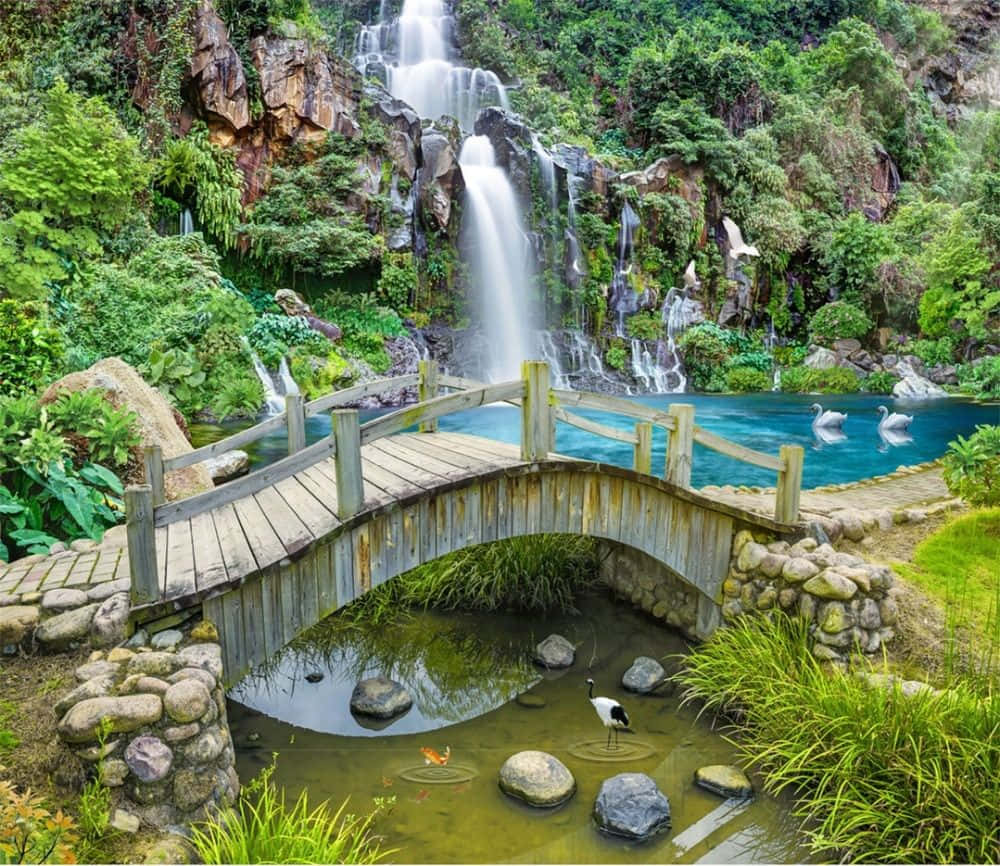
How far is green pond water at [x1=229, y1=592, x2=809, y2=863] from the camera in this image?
342 cm

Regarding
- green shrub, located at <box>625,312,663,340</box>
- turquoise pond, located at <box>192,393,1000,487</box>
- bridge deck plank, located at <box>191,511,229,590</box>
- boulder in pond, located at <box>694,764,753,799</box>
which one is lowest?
turquoise pond, located at <box>192,393,1000,487</box>

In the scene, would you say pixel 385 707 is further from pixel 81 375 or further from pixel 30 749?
pixel 81 375

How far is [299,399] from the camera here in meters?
5.70

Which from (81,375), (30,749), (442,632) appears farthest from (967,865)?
(81,375)

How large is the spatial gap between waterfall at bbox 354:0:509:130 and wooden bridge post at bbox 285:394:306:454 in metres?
21.2

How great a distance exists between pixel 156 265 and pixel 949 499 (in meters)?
14.4

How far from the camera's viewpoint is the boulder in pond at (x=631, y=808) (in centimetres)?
344

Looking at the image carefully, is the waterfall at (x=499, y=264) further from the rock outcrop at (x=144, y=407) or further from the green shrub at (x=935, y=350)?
the rock outcrop at (x=144, y=407)

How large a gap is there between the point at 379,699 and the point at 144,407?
398cm

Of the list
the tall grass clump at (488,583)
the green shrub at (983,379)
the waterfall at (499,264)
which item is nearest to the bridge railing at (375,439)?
the tall grass clump at (488,583)

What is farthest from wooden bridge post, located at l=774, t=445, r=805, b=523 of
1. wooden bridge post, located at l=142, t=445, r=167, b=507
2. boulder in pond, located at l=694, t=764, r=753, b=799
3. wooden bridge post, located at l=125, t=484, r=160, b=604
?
wooden bridge post, located at l=142, t=445, r=167, b=507

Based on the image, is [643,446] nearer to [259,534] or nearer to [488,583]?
[488,583]

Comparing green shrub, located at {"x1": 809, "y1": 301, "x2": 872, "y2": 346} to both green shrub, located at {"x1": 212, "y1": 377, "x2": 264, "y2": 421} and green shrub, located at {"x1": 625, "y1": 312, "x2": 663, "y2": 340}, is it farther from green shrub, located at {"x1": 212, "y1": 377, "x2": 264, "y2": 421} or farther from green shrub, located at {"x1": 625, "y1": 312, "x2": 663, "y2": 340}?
green shrub, located at {"x1": 212, "y1": 377, "x2": 264, "y2": 421}

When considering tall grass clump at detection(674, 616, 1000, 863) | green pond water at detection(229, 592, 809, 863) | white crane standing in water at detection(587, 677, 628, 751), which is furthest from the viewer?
white crane standing in water at detection(587, 677, 628, 751)
